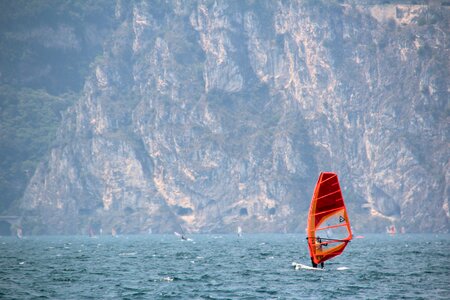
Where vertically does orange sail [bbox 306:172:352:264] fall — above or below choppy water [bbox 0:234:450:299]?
above

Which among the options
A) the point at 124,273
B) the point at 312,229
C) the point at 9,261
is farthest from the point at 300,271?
the point at 9,261

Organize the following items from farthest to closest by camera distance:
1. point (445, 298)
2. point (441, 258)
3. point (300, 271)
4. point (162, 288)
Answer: point (441, 258), point (300, 271), point (162, 288), point (445, 298)

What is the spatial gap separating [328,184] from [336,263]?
85.0 ft

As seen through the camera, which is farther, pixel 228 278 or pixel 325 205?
pixel 228 278

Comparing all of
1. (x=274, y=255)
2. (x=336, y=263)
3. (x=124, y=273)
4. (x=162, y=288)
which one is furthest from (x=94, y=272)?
(x=274, y=255)

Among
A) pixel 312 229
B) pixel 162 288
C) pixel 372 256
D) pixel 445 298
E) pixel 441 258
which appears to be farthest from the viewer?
pixel 372 256

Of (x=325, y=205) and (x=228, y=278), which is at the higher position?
(x=325, y=205)

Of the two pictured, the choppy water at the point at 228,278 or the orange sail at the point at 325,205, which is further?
the orange sail at the point at 325,205

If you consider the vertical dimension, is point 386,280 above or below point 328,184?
below

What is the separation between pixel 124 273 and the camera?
103 metres

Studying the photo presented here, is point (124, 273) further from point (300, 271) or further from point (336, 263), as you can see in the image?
point (336, 263)

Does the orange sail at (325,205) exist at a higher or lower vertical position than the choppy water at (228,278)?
higher

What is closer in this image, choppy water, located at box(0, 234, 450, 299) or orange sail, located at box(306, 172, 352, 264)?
choppy water, located at box(0, 234, 450, 299)

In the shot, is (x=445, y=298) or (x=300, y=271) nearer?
(x=445, y=298)
